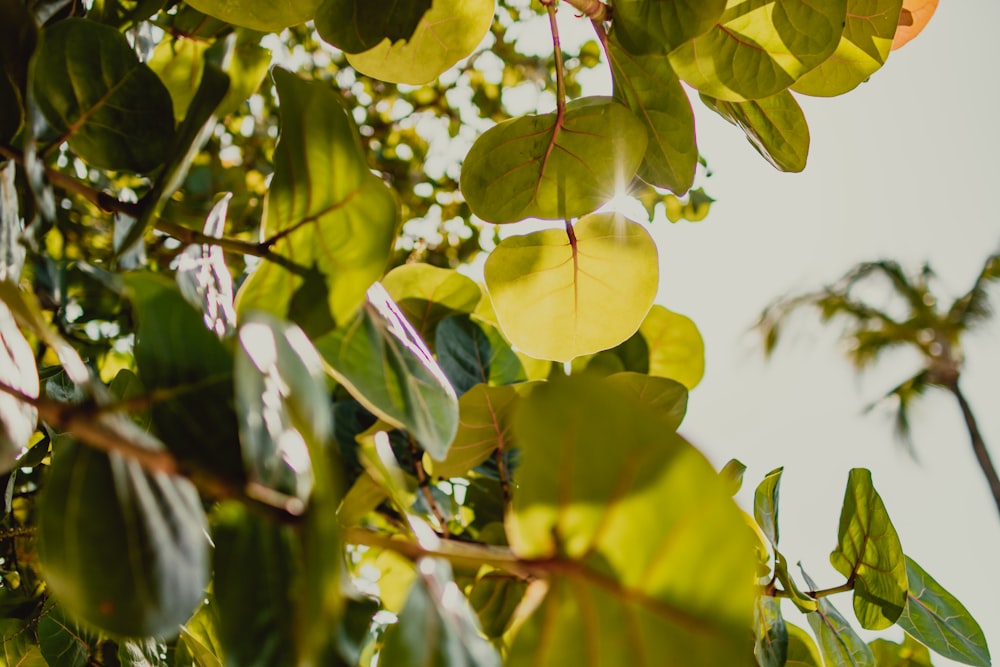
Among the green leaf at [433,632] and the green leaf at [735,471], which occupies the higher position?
the green leaf at [735,471]

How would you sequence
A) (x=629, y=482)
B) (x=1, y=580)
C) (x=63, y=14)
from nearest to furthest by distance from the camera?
(x=629, y=482)
(x=63, y=14)
(x=1, y=580)

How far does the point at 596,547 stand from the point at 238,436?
0.47 ft

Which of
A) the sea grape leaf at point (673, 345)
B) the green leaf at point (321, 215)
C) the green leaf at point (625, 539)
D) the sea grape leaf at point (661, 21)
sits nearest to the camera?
the green leaf at point (625, 539)

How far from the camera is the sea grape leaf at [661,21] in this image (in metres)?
0.50

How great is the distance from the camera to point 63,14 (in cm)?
56

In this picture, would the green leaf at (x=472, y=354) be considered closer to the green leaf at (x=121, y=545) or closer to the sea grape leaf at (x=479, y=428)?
the sea grape leaf at (x=479, y=428)

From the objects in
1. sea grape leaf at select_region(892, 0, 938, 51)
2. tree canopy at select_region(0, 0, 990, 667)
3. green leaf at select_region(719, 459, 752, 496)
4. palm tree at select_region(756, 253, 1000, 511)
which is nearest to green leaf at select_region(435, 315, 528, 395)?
tree canopy at select_region(0, 0, 990, 667)

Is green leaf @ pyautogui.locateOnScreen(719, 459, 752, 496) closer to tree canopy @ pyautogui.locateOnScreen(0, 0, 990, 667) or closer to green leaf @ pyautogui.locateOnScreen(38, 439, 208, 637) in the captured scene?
tree canopy @ pyautogui.locateOnScreen(0, 0, 990, 667)

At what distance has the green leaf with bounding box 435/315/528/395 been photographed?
0.77 metres

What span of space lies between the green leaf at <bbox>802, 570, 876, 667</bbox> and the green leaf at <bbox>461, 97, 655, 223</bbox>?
1.25 feet

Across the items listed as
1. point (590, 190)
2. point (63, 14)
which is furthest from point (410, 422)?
point (63, 14)

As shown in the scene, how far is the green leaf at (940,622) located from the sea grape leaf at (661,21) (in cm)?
51

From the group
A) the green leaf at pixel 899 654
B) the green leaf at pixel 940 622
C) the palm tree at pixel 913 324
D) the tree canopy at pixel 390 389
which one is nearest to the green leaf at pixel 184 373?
the tree canopy at pixel 390 389

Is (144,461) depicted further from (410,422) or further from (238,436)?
(410,422)
